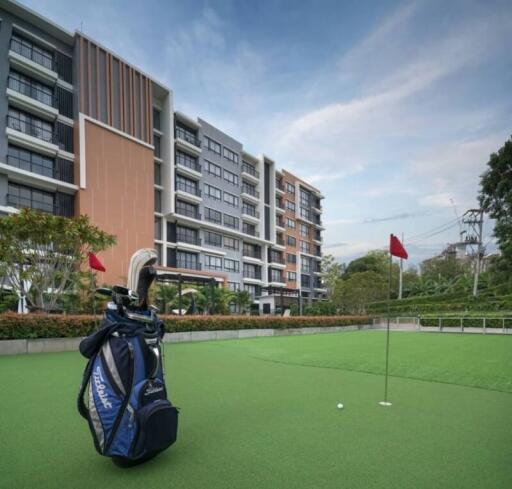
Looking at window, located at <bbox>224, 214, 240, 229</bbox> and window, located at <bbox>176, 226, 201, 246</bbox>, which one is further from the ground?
window, located at <bbox>224, 214, 240, 229</bbox>

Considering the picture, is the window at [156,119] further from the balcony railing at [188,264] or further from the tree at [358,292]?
the tree at [358,292]

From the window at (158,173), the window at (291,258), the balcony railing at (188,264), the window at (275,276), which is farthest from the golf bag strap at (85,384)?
the window at (291,258)

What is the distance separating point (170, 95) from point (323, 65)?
97.0 ft

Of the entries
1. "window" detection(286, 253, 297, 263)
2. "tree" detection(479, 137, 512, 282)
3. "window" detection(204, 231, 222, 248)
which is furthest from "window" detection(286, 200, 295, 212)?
"tree" detection(479, 137, 512, 282)

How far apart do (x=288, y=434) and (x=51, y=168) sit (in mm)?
30452

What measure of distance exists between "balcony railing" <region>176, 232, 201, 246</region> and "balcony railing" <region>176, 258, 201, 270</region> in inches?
79.1

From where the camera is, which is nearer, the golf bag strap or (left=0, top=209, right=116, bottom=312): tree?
the golf bag strap

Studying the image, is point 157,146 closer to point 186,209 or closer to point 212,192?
point 186,209

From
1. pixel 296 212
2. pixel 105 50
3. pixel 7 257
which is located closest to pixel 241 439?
pixel 7 257

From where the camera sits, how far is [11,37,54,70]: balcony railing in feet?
92.3

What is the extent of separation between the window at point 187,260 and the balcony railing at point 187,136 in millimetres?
11614

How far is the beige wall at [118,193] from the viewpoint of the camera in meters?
29.8

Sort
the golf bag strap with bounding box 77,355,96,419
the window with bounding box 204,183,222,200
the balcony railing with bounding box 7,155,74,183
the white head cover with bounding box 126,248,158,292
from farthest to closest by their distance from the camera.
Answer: the window with bounding box 204,183,222,200 < the balcony railing with bounding box 7,155,74,183 < the white head cover with bounding box 126,248,158,292 < the golf bag strap with bounding box 77,355,96,419

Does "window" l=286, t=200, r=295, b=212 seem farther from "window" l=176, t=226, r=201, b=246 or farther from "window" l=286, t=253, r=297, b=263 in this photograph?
"window" l=176, t=226, r=201, b=246
